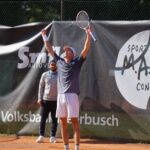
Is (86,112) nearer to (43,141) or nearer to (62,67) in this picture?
(43,141)

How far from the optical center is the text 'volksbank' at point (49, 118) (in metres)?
13.0

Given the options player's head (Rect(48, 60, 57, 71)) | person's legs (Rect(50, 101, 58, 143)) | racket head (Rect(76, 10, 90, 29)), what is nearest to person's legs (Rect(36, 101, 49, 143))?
person's legs (Rect(50, 101, 58, 143))

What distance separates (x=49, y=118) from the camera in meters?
13.5

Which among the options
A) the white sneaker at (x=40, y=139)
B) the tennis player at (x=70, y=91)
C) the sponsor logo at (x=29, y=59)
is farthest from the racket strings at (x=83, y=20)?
the white sneaker at (x=40, y=139)

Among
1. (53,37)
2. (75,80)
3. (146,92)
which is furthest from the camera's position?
(53,37)

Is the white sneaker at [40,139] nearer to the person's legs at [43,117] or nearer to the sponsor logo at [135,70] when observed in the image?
the person's legs at [43,117]

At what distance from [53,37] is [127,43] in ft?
5.67

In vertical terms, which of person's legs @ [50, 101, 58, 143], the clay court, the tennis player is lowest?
the clay court

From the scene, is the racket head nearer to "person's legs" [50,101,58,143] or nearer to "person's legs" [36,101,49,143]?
"person's legs" [50,101,58,143]

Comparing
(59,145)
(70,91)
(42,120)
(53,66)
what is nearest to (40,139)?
(42,120)

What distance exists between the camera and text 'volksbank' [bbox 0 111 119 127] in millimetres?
13008

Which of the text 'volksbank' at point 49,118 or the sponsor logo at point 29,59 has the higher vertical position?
the sponsor logo at point 29,59

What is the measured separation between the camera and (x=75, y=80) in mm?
10969

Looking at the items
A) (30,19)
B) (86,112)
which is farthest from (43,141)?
(30,19)
